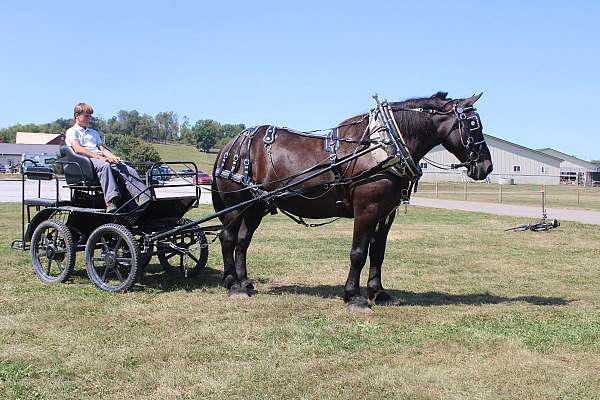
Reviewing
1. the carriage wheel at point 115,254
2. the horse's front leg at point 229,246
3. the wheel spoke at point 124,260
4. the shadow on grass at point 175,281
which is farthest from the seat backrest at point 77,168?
the horse's front leg at point 229,246

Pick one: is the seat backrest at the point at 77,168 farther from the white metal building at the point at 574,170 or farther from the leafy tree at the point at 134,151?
the leafy tree at the point at 134,151

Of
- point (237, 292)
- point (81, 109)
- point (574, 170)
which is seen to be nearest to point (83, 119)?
point (81, 109)

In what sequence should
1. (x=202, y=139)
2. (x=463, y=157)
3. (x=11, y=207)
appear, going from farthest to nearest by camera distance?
(x=202, y=139) < (x=11, y=207) < (x=463, y=157)

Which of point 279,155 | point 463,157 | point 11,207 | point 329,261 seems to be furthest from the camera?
point 11,207

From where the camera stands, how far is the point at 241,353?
5.75 meters

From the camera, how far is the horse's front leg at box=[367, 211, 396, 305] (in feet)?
26.4

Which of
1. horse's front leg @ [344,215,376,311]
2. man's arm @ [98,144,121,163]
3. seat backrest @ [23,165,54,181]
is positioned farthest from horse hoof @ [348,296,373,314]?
seat backrest @ [23,165,54,181]

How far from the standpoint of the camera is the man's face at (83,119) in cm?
874

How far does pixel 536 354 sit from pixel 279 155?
391 centimetres

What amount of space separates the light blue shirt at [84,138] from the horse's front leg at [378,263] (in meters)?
3.99

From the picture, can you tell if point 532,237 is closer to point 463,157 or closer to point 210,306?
point 463,157

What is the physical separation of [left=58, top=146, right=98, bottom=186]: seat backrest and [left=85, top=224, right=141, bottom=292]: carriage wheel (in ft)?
2.25

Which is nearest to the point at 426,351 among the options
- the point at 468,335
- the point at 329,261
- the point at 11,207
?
the point at 468,335

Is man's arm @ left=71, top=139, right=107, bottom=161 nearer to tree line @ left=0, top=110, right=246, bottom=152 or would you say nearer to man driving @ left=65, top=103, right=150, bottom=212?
man driving @ left=65, top=103, right=150, bottom=212
